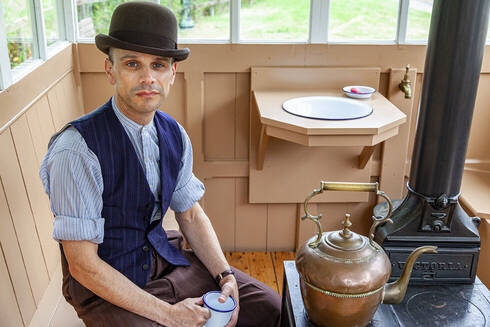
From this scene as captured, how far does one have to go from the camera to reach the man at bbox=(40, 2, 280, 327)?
5.21 feet

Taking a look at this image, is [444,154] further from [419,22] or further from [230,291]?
[419,22]

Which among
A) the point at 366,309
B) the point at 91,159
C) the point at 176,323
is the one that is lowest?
the point at 176,323

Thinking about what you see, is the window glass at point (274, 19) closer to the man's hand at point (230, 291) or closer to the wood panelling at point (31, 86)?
the wood panelling at point (31, 86)

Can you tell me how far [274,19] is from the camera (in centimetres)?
294

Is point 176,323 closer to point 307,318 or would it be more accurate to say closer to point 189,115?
point 307,318

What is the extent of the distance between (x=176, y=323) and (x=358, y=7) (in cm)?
209

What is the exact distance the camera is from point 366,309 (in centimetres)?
151

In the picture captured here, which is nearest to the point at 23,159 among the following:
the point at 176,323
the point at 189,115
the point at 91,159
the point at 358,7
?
the point at 91,159

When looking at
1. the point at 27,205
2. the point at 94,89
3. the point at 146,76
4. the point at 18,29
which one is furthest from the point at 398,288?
the point at 94,89

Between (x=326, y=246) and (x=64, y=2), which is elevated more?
(x=64, y=2)

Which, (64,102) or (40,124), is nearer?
(40,124)

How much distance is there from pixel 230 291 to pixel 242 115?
1.40m

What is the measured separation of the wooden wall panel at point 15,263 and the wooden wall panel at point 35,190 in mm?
220

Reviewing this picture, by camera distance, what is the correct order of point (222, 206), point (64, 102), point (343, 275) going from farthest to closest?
1. point (222, 206)
2. point (64, 102)
3. point (343, 275)
